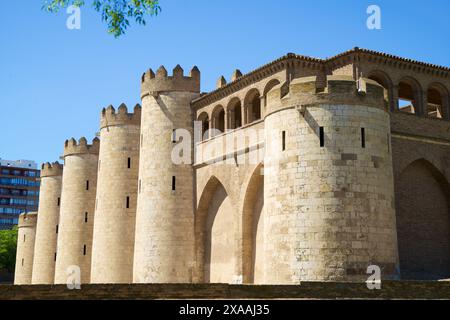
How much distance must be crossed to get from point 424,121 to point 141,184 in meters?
13.5

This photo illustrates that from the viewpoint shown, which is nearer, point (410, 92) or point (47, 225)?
point (410, 92)

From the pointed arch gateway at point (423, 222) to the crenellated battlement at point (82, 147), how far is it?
22.8 metres

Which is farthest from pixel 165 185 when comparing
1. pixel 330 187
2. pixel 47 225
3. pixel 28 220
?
pixel 28 220

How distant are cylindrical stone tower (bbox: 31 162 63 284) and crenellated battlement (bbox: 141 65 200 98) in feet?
63.5

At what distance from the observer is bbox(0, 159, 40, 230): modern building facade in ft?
332

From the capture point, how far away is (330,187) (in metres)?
18.7

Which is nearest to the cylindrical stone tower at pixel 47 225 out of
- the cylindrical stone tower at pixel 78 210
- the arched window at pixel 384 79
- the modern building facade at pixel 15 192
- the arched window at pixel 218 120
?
the cylindrical stone tower at pixel 78 210

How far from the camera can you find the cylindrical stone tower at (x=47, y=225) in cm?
4628

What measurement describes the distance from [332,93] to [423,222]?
808cm

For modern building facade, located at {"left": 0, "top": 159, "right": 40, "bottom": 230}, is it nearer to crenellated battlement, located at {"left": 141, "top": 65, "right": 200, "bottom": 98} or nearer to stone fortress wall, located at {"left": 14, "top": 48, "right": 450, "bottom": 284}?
stone fortress wall, located at {"left": 14, "top": 48, "right": 450, "bottom": 284}

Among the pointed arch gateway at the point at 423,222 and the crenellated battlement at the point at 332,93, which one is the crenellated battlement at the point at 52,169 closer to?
the pointed arch gateway at the point at 423,222

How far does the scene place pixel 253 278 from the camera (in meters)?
25.3

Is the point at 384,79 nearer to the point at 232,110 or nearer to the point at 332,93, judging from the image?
the point at 332,93

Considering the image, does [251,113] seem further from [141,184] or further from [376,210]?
[376,210]
